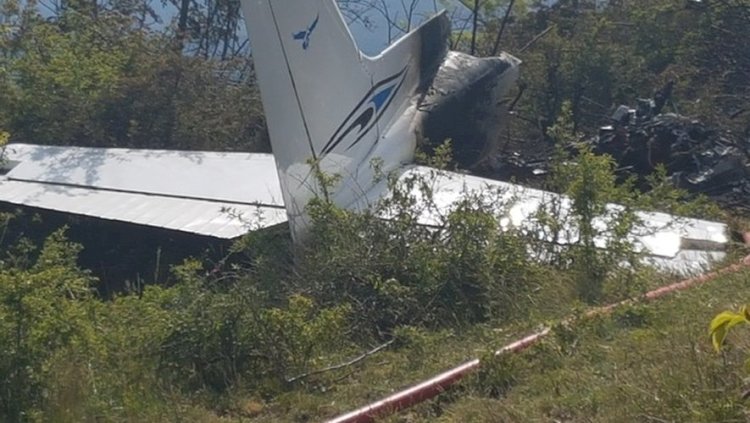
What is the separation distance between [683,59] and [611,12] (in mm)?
3844

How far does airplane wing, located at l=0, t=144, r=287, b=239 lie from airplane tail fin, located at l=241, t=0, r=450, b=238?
587 mm

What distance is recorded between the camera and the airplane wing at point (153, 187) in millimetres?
8906

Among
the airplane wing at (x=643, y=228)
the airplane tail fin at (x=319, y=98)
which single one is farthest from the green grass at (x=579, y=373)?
the airplane tail fin at (x=319, y=98)

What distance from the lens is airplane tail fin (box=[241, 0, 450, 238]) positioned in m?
8.00

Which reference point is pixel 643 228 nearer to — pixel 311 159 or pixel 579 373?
pixel 311 159

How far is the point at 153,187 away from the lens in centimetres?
980

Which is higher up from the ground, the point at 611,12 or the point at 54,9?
the point at 54,9

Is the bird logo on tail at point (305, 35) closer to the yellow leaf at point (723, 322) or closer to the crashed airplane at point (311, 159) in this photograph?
the crashed airplane at point (311, 159)

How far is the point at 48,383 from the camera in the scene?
16.6 ft

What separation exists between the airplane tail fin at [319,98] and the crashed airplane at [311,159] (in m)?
0.01

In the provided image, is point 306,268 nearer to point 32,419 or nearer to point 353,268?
point 353,268

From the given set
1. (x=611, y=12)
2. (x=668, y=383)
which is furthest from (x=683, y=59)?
(x=668, y=383)

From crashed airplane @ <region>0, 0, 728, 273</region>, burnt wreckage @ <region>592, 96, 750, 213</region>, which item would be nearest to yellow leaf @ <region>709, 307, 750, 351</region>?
crashed airplane @ <region>0, 0, 728, 273</region>

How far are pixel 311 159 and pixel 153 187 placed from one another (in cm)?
226
